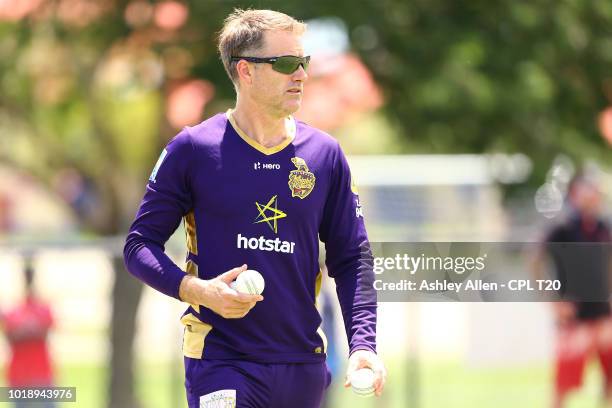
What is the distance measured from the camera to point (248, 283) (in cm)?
400

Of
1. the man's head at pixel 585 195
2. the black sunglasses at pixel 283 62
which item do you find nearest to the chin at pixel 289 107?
the black sunglasses at pixel 283 62

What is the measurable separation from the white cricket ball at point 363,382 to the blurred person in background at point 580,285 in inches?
106

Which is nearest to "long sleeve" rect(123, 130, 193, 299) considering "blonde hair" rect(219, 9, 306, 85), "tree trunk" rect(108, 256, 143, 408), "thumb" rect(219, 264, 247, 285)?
"thumb" rect(219, 264, 247, 285)

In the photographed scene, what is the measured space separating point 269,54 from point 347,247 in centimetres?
77

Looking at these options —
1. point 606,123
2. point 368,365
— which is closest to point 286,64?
point 368,365

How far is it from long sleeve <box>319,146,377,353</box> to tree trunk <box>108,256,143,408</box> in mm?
4885

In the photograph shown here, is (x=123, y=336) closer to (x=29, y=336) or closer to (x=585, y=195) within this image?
(x=29, y=336)

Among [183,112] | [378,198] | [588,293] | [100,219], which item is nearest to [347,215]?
[588,293]

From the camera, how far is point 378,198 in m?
21.5

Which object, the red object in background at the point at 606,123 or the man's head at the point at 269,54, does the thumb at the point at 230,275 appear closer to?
the man's head at the point at 269,54

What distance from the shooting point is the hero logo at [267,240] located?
13.9 feet

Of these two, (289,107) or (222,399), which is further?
(289,107)

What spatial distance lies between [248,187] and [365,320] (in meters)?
0.64

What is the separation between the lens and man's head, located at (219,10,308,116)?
432cm
